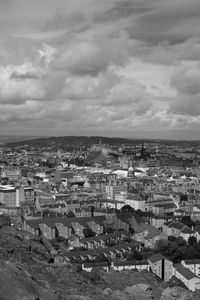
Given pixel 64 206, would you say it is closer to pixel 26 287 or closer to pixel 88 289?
pixel 88 289

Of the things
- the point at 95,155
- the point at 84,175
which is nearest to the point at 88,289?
the point at 84,175

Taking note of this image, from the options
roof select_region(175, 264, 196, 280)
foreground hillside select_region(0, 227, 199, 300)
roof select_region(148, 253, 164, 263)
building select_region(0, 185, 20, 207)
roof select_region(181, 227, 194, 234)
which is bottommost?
building select_region(0, 185, 20, 207)

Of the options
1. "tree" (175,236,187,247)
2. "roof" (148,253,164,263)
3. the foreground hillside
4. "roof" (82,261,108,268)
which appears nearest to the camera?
the foreground hillside

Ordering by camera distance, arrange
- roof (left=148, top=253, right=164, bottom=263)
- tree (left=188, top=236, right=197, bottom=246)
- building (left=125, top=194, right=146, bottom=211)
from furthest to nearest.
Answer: building (left=125, top=194, right=146, bottom=211) → tree (left=188, top=236, right=197, bottom=246) → roof (left=148, top=253, right=164, bottom=263)

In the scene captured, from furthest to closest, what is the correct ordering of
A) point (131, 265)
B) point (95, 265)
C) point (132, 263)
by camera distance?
1. point (132, 263)
2. point (131, 265)
3. point (95, 265)

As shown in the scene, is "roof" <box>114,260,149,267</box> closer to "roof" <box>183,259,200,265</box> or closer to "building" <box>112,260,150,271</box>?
"building" <box>112,260,150,271</box>

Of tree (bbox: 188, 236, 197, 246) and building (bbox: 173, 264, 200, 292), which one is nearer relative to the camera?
building (bbox: 173, 264, 200, 292)

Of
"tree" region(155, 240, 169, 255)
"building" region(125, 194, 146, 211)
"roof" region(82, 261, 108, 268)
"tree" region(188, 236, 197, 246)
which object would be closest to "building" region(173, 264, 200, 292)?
"roof" region(82, 261, 108, 268)

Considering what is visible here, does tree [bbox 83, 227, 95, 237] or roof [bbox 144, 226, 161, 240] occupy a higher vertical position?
roof [bbox 144, 226, 161, 240]

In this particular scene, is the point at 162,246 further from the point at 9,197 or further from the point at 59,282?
the point at 9,197

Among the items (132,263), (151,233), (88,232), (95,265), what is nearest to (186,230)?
(151,233)
